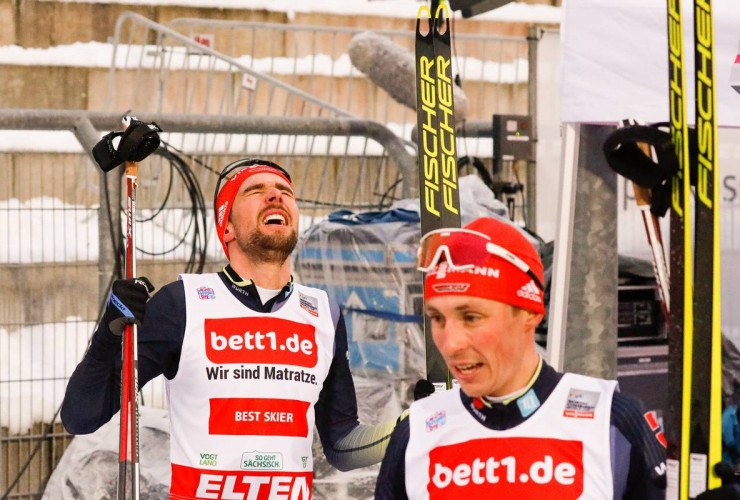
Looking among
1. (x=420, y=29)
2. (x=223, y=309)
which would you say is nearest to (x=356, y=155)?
(x=420, y=29)

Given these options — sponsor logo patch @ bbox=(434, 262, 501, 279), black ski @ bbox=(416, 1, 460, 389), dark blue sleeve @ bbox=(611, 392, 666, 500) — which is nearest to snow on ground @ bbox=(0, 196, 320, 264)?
black ski @ bbox=(416, 1, 460, 389)

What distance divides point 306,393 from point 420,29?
1.45 m

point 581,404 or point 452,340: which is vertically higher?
point 452,340

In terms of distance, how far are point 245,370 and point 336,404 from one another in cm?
35

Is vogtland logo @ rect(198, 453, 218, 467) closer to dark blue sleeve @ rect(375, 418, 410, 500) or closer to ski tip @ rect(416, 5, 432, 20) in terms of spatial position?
dark blue sleeve @ rect(375, 418, 410, 500)

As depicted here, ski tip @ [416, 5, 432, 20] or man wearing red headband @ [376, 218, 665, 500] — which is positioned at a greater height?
ski tip @ [416, 5, 432, 20]

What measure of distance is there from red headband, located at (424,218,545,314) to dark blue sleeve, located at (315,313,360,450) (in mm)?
1310

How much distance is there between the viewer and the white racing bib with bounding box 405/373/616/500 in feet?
8.52

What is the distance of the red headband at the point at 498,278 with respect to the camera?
2615 mm

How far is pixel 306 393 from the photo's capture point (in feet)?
12.6

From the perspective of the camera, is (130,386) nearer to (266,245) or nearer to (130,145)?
(266,245)

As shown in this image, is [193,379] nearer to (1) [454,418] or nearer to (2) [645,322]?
(1) [454,418]

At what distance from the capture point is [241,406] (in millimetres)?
3760

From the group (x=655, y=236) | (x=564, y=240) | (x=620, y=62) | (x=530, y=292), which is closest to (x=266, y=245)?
(x=530, y=292)
